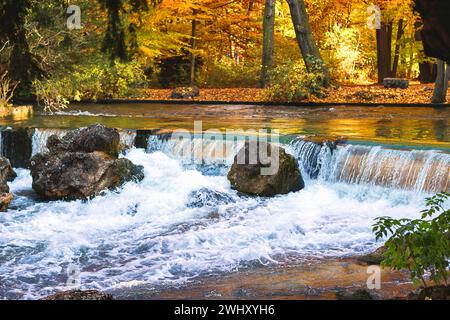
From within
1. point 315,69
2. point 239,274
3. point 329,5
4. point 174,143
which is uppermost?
point 329,5

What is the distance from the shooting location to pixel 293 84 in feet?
74.4

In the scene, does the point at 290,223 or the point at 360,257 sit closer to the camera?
the point at 360,257

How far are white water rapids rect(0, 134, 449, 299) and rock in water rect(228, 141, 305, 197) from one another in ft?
0.91

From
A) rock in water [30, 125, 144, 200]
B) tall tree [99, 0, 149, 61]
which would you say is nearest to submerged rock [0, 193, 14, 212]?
rock in water [30, 125, 144, 200]

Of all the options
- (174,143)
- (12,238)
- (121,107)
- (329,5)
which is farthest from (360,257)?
(329,5)

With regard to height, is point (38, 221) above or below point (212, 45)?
below

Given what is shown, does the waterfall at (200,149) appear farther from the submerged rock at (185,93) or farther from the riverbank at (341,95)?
the submerged rock at (185,93)

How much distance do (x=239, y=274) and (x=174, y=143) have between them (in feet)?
21.9

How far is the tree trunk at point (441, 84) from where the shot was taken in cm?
1980

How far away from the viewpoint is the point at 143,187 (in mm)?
13297

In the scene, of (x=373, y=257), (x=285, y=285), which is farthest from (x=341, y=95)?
(x=285, y=285)
